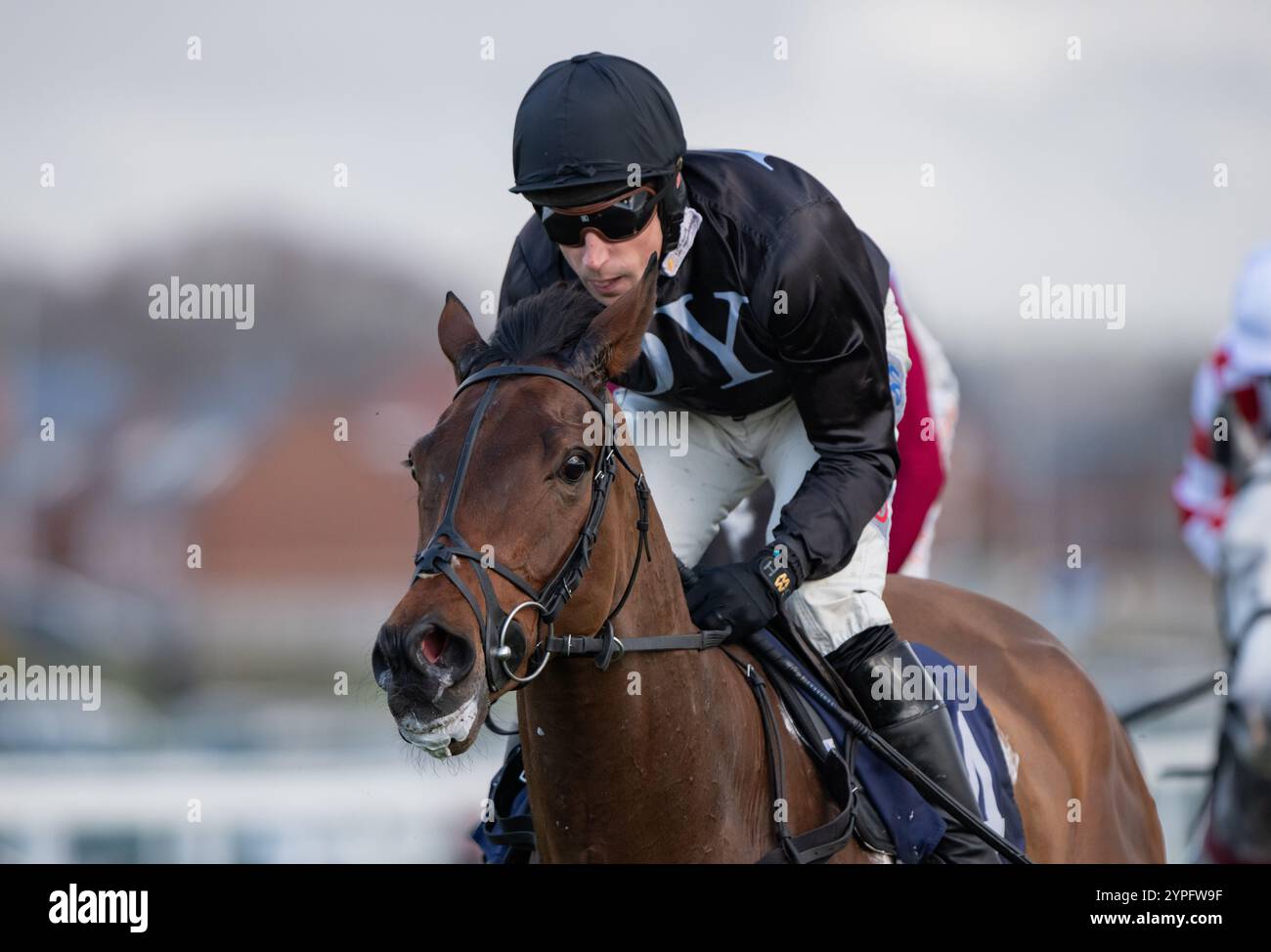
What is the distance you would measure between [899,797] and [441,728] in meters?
1.15

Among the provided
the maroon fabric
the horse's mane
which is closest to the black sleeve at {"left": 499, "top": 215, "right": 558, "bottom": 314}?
the horse's mane

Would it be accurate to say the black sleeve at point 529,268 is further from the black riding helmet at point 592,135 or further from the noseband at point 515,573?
the noseband at point 515,573

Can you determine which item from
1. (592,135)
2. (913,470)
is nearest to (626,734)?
(592,135)

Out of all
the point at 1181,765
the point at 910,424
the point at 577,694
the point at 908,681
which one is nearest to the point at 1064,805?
the point at 908,681

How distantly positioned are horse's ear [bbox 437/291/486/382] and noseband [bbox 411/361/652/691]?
0.42 feet

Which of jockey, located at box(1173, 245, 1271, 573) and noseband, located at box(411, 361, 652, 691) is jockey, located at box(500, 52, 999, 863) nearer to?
noseband, located at box(411, 361, 652, 691)

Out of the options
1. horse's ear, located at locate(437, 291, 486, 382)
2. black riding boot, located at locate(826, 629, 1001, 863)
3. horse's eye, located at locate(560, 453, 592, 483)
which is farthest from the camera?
black riding boot, located at locate(826, 629, 1001, 863)

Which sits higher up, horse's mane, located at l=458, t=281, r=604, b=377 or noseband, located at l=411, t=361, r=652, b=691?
horse's mane, located at l=458, t=281, r=604, b=377

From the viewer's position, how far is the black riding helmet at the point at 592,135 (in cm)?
267

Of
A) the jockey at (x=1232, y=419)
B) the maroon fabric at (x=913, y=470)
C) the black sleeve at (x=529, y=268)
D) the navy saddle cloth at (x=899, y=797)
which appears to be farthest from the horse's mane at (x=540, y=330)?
the jockey at (x=1232, y=419)

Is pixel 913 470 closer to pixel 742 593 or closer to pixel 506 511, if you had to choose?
pixel 742 593

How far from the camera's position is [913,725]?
2.97 meters

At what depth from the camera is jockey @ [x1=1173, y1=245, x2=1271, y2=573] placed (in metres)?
5.90

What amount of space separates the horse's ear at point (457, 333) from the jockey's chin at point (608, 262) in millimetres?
246
